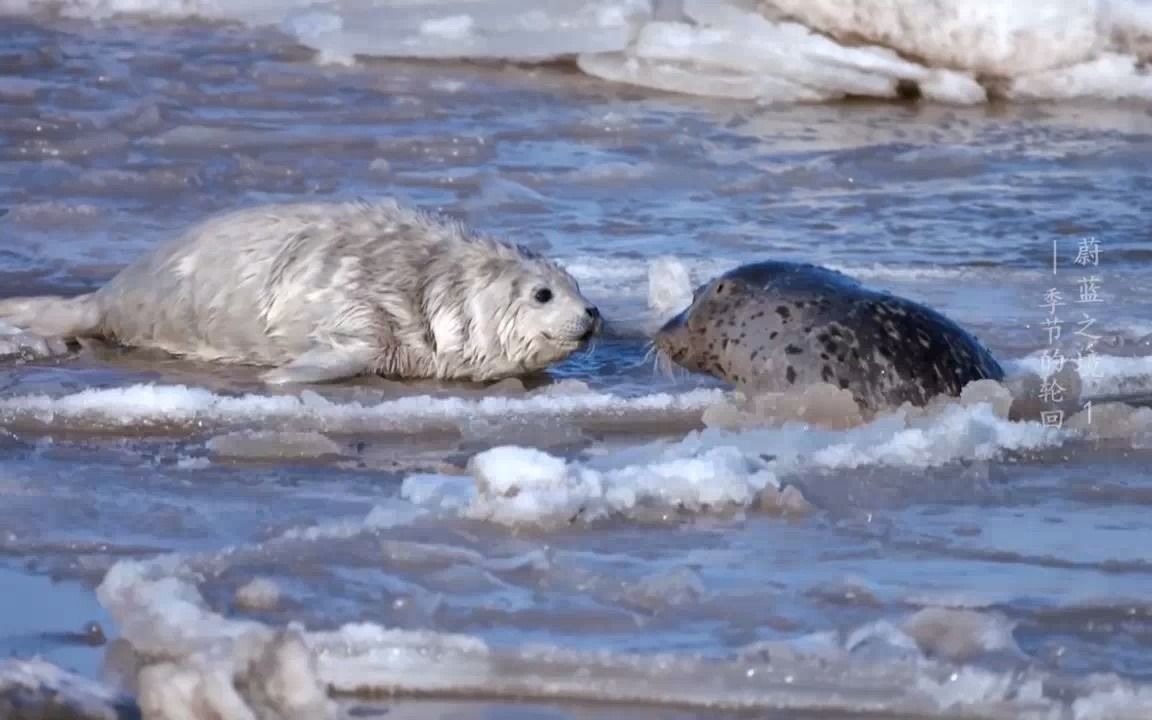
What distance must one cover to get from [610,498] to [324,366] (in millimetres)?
1512

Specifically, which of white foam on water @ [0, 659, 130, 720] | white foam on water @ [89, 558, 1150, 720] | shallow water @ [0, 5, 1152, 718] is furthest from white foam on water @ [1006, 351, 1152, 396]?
white foam on water @ [0, 659, 130, 720]

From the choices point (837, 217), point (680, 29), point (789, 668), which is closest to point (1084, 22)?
point (680, 29)

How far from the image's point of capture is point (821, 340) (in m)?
4.93

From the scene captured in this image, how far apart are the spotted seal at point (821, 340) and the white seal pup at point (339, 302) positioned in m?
0.33

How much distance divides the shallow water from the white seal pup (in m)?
0.13

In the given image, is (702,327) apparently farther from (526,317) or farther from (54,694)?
(54,694)

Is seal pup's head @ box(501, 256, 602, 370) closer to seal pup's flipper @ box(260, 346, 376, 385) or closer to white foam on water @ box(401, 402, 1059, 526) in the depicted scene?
seal pup's flipper @ box(260, 346, 376, 385)

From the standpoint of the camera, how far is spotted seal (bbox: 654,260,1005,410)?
4.82 m

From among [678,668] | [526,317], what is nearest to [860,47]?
[526,317]

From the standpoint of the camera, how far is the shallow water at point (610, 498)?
311 cm

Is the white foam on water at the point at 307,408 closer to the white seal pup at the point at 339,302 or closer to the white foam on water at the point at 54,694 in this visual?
the white seal pup at the point at 339,302

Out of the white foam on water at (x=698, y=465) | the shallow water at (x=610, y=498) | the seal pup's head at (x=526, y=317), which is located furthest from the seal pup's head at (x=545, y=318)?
the white foam on water at (x=698, y=465)

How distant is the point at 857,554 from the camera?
3.69 meters

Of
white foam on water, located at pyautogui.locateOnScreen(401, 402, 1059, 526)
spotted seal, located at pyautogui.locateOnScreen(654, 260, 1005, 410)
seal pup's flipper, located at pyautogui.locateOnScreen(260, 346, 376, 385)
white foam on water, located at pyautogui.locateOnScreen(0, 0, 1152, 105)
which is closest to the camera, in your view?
white foam on water, located at pyautogui.locateOnScreen(401, 402, 1059, 526)
